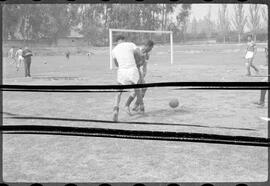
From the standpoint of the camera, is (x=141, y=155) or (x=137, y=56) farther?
(x=137, y=56)

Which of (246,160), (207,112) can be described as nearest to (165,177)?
(246,160)

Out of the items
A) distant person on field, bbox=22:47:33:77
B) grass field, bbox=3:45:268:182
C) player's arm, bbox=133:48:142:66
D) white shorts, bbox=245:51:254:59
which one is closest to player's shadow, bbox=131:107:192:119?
grass field, bbox=3:45:268:182

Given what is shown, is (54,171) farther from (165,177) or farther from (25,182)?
(165,177)

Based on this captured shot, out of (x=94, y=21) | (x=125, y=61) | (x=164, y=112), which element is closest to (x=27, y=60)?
(x=94, y=21)

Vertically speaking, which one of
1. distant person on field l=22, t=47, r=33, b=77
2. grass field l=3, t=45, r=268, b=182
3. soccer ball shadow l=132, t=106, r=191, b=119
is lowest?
soccer ball shadow l=132, t=106, r=191, b=119

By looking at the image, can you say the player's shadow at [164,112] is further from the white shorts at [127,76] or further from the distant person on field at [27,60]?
the distant person on field at [27,60]

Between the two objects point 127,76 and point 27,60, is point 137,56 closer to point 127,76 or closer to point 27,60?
point 127,76

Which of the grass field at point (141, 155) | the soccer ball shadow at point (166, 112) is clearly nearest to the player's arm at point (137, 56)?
the grass field at point (141, 155)

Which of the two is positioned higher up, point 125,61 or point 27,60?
point 125,61

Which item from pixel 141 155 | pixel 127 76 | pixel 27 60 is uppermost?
→ pixel 127 76

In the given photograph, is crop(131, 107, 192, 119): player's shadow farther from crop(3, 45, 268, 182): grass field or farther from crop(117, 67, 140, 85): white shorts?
crop(117, 67, 140, 85): white shorts

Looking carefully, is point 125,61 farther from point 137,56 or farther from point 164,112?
point 164,112

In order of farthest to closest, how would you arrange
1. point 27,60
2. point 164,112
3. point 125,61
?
point 27,60 → point 164,112 → point 125,61

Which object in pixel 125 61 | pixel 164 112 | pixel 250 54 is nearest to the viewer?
pixel 125 61
